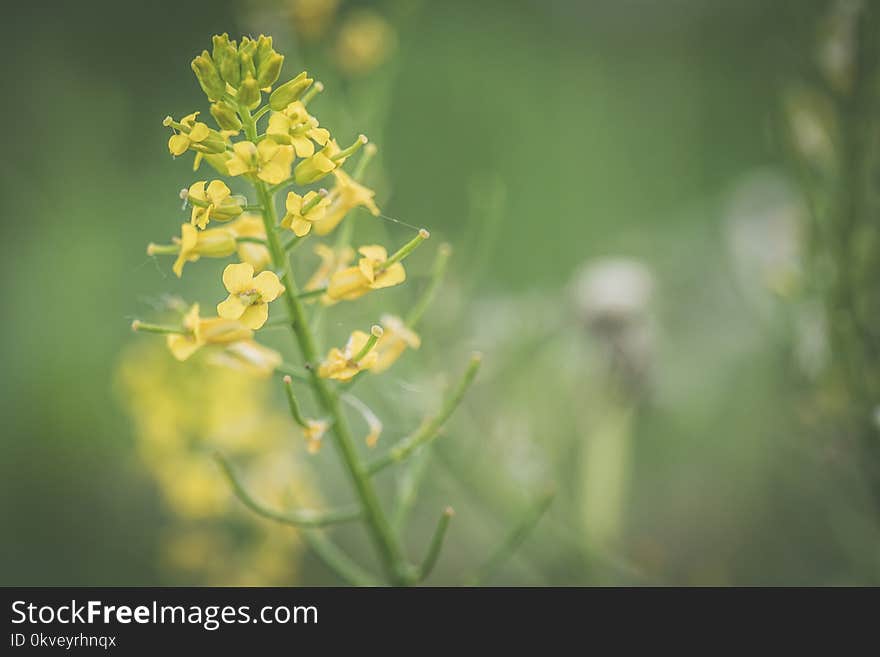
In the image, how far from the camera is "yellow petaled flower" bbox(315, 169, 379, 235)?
0.57 metres

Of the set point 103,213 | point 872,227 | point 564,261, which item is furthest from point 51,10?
point 872,227

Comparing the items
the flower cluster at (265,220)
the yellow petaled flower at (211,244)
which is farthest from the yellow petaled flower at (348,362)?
the yellow petaled flower at (211,244)

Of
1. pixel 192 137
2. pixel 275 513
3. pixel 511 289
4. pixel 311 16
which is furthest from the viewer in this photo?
pixel 511 289

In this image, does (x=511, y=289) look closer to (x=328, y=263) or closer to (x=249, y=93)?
(x=328, y=263)

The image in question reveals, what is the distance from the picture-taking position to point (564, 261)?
188cm

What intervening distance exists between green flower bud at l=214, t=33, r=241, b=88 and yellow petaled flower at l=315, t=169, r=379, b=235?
→ 97mm

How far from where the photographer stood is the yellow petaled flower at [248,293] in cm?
51

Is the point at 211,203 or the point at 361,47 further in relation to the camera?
the point at 361,47

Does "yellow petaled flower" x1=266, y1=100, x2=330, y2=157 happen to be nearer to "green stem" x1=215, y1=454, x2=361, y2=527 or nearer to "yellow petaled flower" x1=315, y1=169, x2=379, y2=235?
"yellow petaled flower" x1=315, y1=169, x2=379, y2=235

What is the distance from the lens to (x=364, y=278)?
56cm

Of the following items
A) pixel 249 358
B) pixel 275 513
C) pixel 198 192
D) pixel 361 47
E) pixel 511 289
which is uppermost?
pixel 361 47

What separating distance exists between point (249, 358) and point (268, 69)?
8.6 inches

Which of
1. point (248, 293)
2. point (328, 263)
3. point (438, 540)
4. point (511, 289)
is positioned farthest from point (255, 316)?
point (511, 289)
